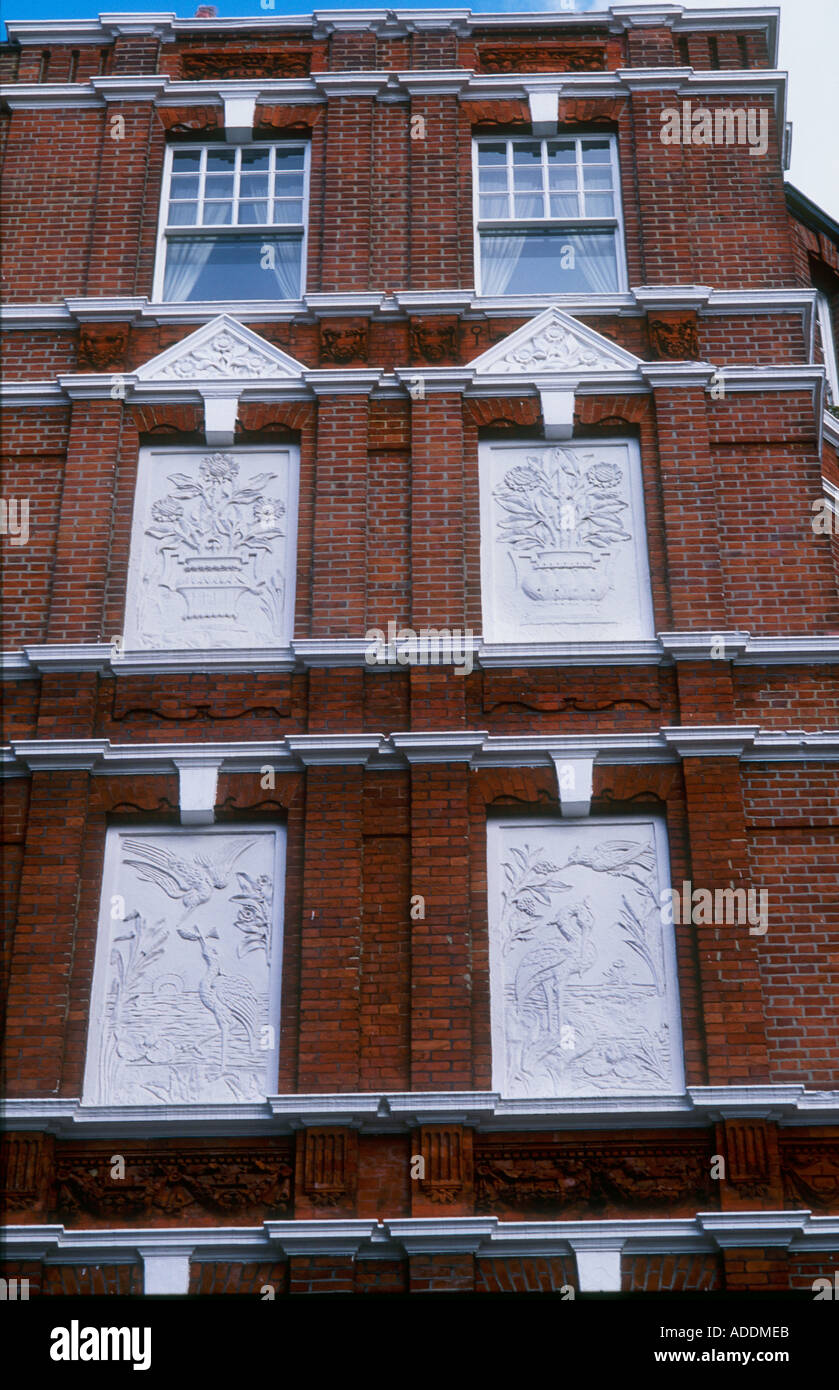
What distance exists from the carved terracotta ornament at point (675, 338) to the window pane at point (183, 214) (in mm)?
4051

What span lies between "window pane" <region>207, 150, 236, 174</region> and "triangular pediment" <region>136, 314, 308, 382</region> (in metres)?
1.83

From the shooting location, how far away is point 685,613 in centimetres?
1221

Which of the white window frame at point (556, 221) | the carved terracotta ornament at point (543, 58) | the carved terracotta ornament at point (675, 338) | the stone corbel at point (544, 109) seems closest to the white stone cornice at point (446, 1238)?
the carved terracotta ornament at point (675, 338)

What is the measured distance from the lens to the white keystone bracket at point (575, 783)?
11.6 meters

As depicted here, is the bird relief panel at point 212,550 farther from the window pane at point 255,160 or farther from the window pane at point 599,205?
the window pane at point 599,205

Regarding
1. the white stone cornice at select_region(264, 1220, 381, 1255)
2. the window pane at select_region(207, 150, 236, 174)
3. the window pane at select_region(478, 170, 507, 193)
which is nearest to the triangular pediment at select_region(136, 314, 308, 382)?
the window pane at select_region(207, 150, 236, 174)

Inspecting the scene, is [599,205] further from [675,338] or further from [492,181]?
[675,338]

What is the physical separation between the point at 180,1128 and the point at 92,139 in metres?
8.69

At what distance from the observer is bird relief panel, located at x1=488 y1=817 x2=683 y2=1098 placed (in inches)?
427

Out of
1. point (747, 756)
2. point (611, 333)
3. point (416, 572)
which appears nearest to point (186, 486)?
point (416, 572)

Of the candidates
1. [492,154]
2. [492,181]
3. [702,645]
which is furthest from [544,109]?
[702,645]

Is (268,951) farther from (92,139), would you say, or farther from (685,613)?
(92,139)

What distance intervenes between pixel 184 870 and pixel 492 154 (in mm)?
7029

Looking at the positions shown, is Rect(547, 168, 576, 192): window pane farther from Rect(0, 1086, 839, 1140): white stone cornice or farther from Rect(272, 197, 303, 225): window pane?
Rect(0, 1086, 839, 1140): white stone cornice
